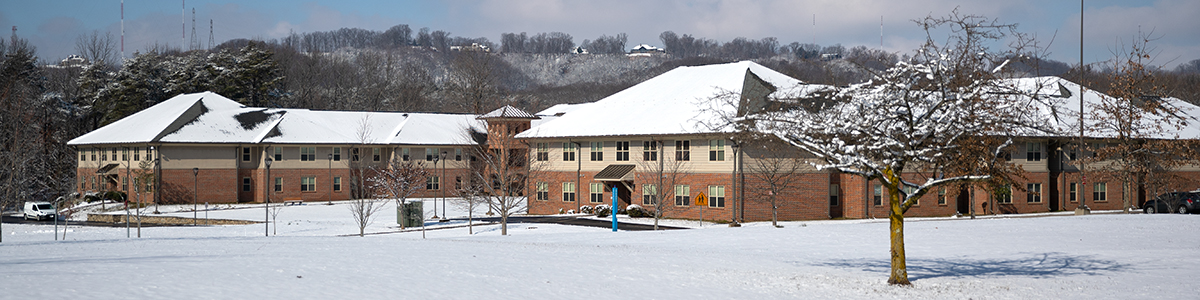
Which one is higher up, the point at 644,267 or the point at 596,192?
the point at 596,192

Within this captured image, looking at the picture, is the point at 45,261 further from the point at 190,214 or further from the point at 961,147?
the point at 190,214

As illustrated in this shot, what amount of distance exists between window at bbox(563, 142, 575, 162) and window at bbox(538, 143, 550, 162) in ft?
4.85

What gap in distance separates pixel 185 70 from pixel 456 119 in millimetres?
29239

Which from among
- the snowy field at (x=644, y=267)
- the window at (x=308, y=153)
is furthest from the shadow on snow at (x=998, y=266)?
the window at (x=308, y=153)

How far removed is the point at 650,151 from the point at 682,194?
3075mm

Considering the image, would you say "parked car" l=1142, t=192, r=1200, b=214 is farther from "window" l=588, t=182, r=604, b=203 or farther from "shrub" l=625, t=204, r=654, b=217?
"window" l=588, t=182, r=604, b=203

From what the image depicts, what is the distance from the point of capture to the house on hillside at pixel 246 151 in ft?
209

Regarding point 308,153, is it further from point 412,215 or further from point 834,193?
point 834,193

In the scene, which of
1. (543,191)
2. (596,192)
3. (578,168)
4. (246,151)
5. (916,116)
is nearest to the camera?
(916,116)

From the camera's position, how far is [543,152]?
56531mm

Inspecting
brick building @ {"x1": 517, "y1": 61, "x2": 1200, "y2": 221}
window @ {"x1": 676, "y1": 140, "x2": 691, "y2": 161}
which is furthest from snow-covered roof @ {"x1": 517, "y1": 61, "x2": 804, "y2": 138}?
window @ {"x1": 676, "y1": 140, "x2": 691, "y2": 161}

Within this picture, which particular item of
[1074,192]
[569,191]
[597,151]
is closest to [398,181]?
[569,191]

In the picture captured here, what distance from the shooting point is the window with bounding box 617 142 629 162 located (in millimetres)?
51219

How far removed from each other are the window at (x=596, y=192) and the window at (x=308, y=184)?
2504 cm
